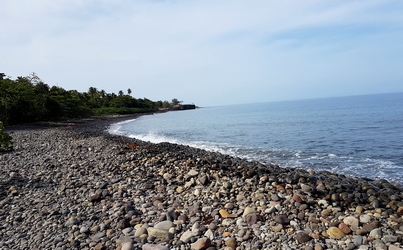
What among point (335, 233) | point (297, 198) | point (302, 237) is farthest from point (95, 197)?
point (335, 233)

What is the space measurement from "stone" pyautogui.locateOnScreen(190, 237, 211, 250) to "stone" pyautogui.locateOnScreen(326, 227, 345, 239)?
1.95 meters

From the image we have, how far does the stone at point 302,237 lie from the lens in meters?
4.49

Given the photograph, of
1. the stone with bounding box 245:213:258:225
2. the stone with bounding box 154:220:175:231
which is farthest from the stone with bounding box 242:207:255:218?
the stone with bounding box 154:220:175:231

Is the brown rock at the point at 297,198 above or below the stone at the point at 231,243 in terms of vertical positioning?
above

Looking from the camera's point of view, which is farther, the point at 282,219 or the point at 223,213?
the point at 223,213

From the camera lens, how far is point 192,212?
595 centimetres

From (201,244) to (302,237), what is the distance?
1583 mm

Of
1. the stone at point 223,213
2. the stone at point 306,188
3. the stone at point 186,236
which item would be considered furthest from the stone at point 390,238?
the stone at point 186,236

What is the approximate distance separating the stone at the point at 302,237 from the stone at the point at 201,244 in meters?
1.40

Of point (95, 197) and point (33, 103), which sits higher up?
point (33, 103)

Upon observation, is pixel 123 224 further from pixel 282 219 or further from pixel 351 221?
pixel 351 221

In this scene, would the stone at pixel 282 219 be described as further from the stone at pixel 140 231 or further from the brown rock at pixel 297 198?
the stone at pixel 140 231

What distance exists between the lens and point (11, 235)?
17.7ft

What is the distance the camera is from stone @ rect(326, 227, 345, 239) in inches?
180
